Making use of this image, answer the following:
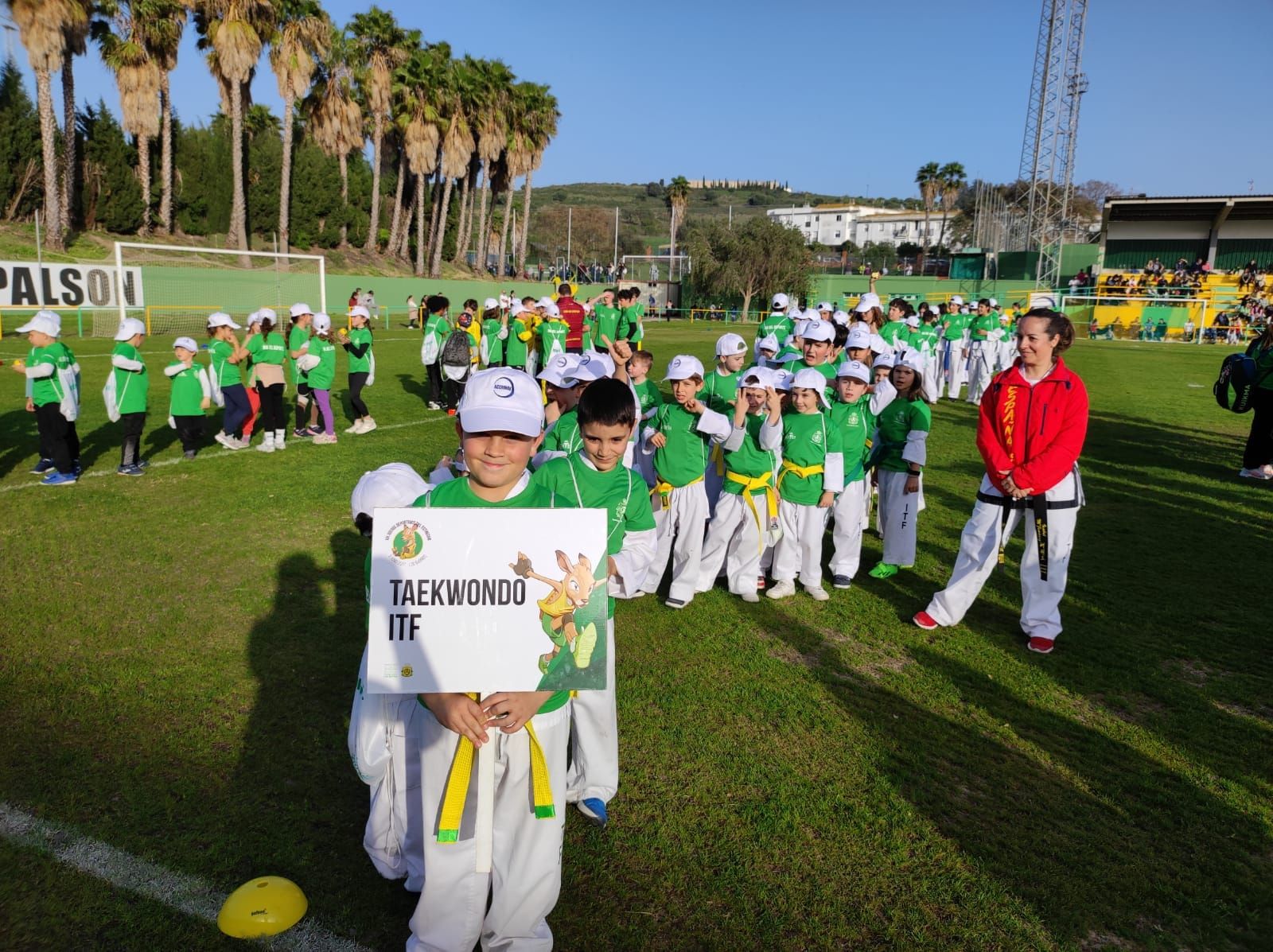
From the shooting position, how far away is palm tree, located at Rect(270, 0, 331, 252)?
112 feet

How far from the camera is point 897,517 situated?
281 inches

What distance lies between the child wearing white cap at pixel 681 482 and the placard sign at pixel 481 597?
11.7ft

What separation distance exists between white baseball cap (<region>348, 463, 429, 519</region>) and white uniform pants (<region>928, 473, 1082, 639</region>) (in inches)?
160

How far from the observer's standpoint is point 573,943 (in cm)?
304

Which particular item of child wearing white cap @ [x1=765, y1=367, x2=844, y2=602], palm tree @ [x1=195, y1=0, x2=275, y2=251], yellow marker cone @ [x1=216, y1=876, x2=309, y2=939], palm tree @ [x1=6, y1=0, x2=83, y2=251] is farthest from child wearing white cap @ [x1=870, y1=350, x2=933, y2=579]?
palm tree @ [x1=195, y1=0, x2=275, y2=251]

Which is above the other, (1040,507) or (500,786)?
(1040,507)

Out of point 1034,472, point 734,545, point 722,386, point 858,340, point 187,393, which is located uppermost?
point 858,340

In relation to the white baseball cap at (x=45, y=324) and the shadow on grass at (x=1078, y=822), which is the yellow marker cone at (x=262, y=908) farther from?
the white baseball cap at (x=45, y=324)

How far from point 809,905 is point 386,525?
2325mm

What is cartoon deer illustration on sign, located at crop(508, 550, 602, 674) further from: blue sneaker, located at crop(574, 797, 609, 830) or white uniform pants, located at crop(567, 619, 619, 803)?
blue sneaker, located at crop(574, 797, 609, 830)

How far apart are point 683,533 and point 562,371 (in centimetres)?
161

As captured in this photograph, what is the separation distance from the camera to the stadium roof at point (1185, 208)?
44.6 m

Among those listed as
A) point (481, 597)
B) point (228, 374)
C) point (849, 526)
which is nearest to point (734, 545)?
point (849, 526)

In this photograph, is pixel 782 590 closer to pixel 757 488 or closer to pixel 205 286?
pixel 757 488
